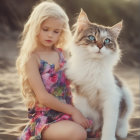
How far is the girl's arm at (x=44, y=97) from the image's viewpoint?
6.87 ft

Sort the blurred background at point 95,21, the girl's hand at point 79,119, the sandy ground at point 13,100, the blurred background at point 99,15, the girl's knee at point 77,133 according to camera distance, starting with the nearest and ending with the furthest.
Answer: the girl's knee at point 77,133, the girl's hand at point 79,119, the sandy ground at point 13,100, the blurred background at point 95,21, the blurred background at point 99,15

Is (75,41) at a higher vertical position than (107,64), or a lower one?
higher

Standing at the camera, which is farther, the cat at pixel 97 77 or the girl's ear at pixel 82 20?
the girl's ear at pixel 82 20

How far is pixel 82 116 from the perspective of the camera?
214 centimetres

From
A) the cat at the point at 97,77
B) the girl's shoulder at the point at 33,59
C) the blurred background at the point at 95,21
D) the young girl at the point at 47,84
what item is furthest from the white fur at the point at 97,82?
the blurred background at the point at 95,21

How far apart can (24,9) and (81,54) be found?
19.2ft

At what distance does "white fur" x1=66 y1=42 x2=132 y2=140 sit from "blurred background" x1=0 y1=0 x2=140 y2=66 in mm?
4833

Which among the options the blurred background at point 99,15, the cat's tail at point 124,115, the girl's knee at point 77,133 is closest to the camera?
the girl's knee at point 77,133

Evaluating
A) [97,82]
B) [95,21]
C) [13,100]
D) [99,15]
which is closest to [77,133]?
[97,82]

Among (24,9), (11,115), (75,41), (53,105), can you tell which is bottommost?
(11,115)

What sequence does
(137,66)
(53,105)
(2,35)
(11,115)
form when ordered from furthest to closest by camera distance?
1. (2,35)
2. (137,66)
3. (11,115)
4. (53,105)

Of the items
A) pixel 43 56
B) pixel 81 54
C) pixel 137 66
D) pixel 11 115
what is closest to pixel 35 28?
pixel 43 56

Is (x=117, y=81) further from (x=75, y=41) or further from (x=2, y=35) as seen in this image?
(x=2, y=35)

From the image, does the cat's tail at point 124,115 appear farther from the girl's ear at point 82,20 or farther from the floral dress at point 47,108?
the girl's ear at point 82,20
